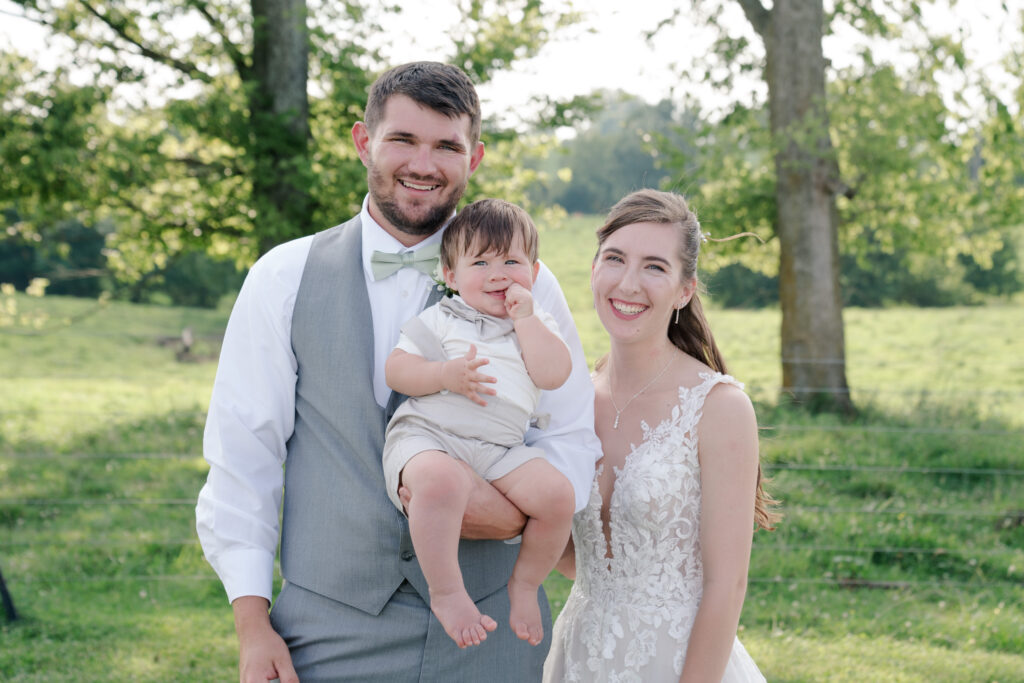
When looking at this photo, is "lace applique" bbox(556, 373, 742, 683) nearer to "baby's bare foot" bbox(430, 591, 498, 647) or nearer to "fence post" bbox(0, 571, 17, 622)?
"baby's bare foot" bbox(430, 591, 498, 647)

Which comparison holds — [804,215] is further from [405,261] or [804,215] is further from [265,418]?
[265,418]

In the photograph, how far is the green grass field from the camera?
14.0 feet

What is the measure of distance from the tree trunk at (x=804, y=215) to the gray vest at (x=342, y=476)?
→ 6133mm

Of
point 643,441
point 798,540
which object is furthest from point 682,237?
point 798,540

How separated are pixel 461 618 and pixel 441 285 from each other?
77 centimetres

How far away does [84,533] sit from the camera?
20.0 feet

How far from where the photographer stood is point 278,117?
720cm

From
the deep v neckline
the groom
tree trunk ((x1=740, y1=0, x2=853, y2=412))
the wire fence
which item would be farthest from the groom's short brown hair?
tree trunk ((x1=740, y1=0, x2=853, y2=412))

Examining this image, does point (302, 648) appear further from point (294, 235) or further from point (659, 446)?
point (294, 235)

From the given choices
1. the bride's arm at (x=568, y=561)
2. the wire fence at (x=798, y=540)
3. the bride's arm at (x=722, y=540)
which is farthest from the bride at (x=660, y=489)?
the wire fence at (x=798, y=540)

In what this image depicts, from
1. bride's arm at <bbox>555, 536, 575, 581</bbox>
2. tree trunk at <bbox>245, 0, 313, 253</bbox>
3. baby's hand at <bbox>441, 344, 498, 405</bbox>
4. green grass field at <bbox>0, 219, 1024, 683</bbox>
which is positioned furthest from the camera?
tree trunk at <bbox>245, 0, 313, 253</bbox>

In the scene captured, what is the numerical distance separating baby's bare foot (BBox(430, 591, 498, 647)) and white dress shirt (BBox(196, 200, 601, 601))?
28 centimetres

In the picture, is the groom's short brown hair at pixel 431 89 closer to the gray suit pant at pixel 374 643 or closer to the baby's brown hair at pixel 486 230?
the baby's brown hair at pixel 486 230

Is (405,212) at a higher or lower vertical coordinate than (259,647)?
higher
